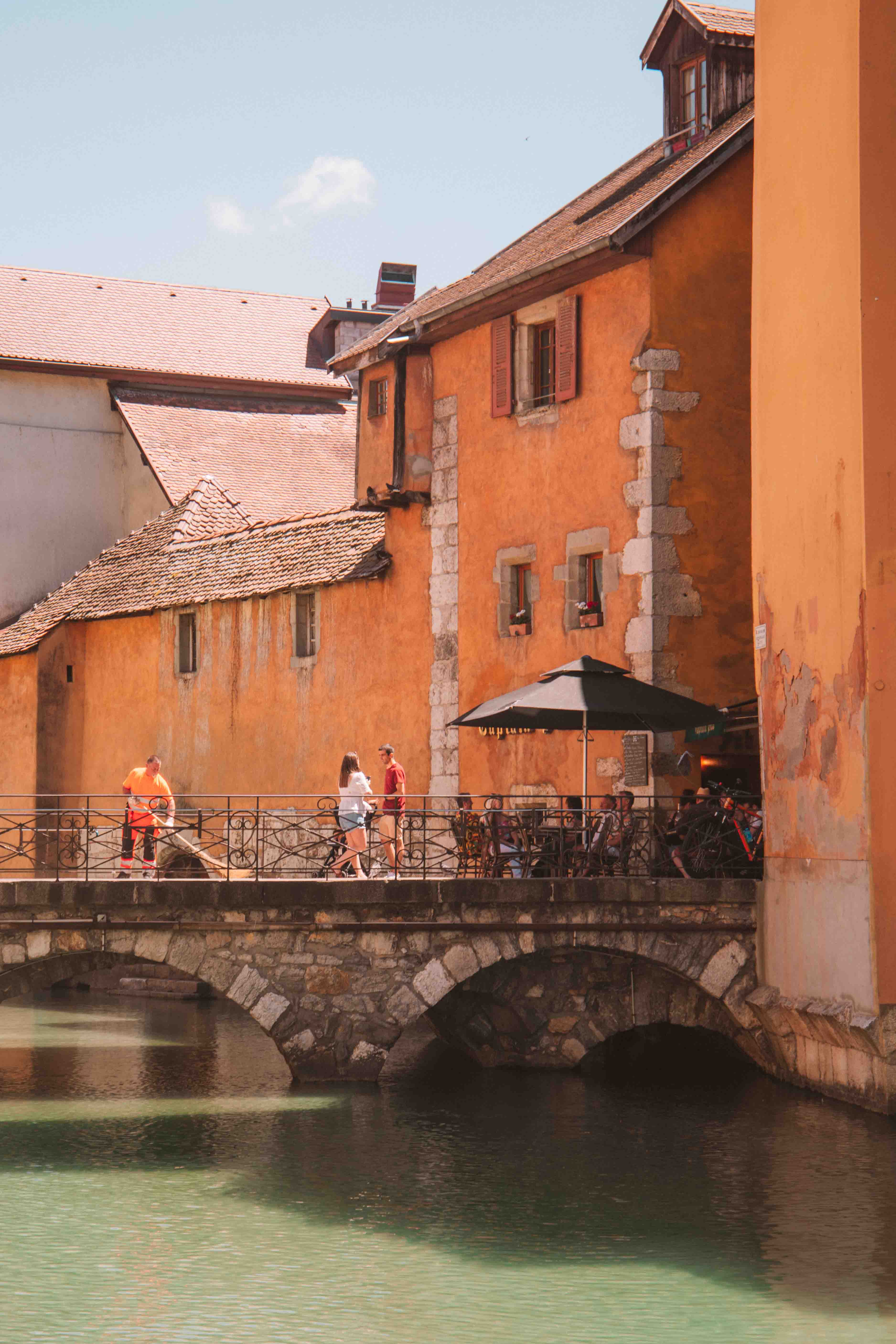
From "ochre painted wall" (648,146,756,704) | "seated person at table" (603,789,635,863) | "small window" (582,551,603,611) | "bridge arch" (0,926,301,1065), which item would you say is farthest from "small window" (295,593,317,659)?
"bridge arch" (0,926,301,1065)

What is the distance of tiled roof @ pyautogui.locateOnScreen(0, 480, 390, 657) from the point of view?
75.6 feet

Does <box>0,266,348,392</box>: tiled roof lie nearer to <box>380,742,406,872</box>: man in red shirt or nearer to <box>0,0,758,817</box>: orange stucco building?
<box>0,0,758,817</box>: orange stucco building

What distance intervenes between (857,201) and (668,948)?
21.0ft

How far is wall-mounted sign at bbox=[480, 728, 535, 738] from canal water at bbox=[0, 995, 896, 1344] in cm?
353

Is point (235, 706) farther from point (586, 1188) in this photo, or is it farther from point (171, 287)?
point (171, 287)

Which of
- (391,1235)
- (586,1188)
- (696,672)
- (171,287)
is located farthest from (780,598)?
(171,287)

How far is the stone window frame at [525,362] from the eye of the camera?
1961 cm

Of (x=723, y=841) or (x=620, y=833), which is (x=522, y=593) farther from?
(x=723, y=841)

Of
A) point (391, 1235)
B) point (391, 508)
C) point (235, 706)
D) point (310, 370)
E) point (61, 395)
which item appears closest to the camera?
point (391, 1235)

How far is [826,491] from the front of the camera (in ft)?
48.8

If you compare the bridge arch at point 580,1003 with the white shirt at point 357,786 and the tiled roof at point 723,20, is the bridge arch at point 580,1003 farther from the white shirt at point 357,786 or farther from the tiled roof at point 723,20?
the tiled roof at point 723,20

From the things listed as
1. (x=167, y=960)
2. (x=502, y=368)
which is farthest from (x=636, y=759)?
(x=167, y=960)

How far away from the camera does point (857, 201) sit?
14.3 meters

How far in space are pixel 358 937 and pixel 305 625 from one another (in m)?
8.06
